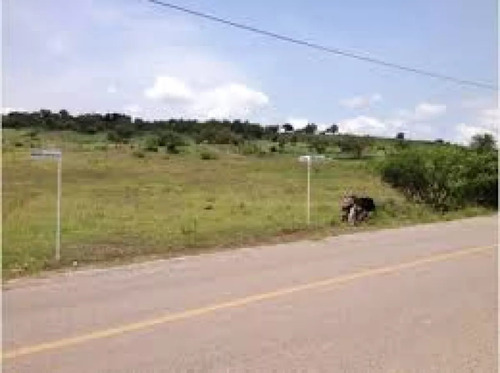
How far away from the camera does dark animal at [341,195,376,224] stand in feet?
71.8

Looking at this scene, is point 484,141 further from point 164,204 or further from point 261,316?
point 261,316

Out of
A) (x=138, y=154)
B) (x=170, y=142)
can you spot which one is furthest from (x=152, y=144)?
(x=138, y=154)

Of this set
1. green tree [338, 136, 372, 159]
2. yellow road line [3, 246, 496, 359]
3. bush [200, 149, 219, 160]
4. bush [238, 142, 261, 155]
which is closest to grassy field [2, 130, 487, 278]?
bush [200, 149, 219, 160]

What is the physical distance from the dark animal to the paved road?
24.9ft

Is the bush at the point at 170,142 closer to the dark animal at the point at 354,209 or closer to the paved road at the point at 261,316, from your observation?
the dark animal at the point at 354,209

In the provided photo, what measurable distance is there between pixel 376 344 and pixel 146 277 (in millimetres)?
4703

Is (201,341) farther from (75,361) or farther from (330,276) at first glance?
(330,276)

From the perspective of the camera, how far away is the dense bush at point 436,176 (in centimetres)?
2678

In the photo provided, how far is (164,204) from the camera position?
3228 cm

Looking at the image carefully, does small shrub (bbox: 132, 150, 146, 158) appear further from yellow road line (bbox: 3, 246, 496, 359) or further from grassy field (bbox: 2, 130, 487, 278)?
yellow road line (bbox: 3, 246, 496, 359)

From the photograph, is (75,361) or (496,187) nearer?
(75,361)

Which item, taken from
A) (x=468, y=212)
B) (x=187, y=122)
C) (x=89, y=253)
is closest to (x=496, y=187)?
(x=468, y=212)

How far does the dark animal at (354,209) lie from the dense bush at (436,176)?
15.7ft

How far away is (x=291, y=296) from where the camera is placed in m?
10.2
